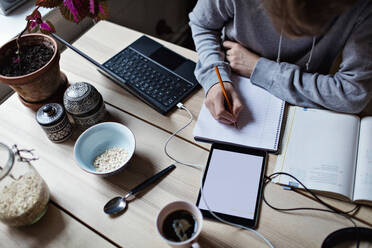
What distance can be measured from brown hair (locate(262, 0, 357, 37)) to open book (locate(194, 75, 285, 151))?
0.80ft

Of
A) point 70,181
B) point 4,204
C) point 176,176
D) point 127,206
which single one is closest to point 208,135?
point 176,176

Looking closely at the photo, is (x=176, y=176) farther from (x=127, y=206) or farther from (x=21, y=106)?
(x=21, y=106)

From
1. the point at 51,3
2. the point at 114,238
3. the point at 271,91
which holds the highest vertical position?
the point at 51,3

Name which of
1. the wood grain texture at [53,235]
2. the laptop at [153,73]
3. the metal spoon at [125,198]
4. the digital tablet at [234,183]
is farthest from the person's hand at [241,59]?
the wood grain texture at [53,235]

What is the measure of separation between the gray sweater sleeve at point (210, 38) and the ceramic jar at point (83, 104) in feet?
1.00

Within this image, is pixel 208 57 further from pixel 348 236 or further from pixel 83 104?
pixel 348 236

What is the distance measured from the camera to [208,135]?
32.2 inches

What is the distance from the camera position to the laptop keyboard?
912mm

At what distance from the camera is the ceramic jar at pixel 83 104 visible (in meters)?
0.81

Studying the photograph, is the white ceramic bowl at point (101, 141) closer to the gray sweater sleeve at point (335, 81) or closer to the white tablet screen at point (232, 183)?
the white tablet screen at point (232, 183)

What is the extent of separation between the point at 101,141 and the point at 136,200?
0.19 metres

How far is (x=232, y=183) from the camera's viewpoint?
74cm

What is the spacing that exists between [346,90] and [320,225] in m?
0.35

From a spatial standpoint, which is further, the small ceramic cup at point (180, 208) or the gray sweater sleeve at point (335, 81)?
the gray sweater sleeve at point (335, 81)
